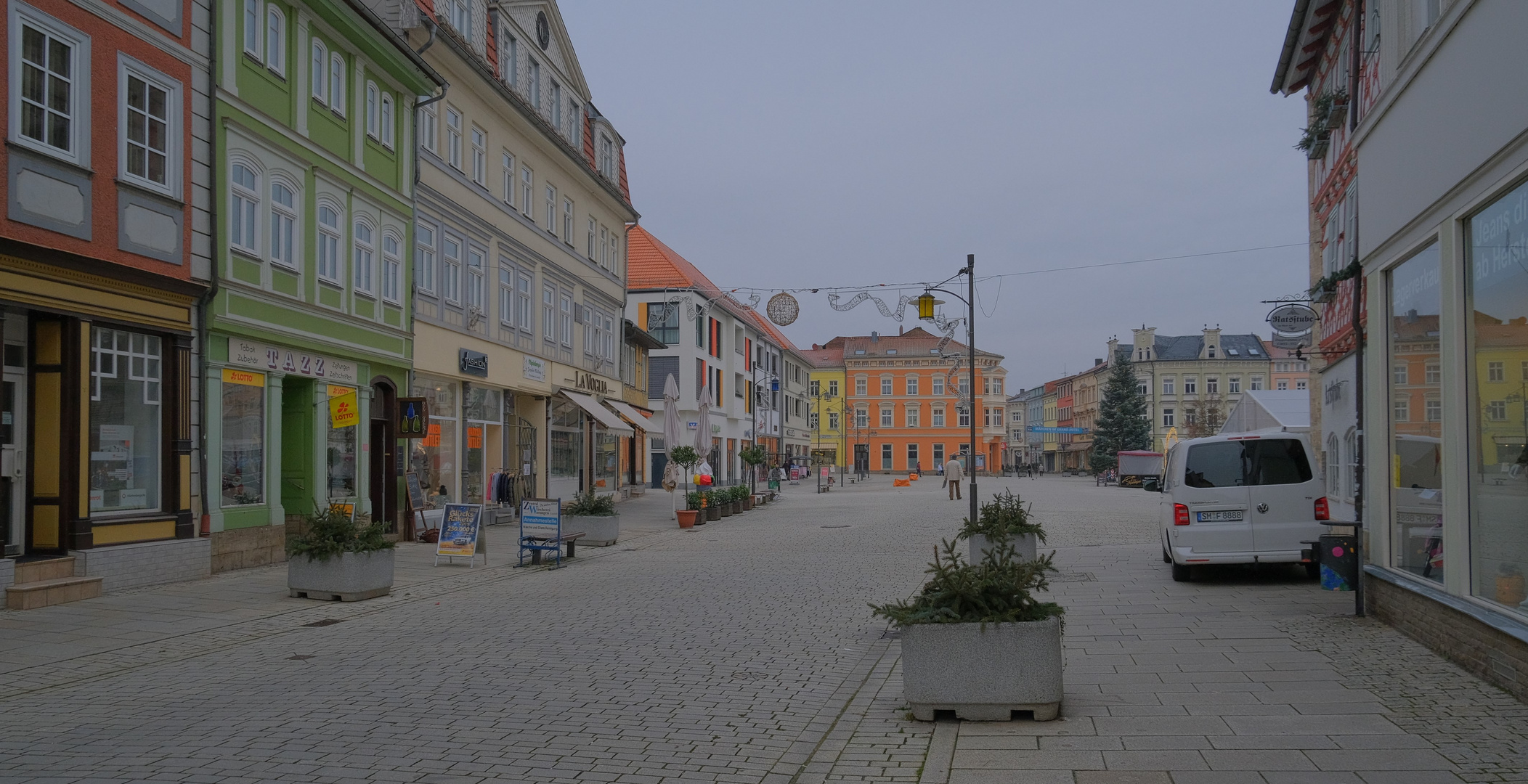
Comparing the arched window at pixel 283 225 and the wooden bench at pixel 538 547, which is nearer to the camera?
the arched window at pixel 283 225

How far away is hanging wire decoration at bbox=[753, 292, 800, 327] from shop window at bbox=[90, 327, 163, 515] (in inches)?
798

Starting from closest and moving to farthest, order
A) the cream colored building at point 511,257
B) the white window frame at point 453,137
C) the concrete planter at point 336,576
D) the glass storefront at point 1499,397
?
the glass storefront at point 1499,397
the concrete planter at point 336,576
the cream colored building at point 511,257
the white window frame at point 453,137

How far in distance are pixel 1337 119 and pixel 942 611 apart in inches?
585

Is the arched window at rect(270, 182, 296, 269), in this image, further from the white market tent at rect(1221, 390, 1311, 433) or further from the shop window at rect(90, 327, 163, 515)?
the white market tent at rect(1221, 390, 1311, 433)

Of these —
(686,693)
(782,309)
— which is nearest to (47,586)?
(686,693)

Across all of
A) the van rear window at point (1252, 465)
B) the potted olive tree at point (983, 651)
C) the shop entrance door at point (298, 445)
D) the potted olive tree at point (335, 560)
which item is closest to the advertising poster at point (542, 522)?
the shop entrance door at point (298, 445)

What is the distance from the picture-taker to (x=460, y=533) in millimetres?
16875

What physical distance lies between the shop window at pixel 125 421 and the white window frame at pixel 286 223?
3075 mm

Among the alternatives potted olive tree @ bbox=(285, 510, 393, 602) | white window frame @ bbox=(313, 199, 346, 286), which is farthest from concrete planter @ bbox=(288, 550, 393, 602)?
white window frame @ bbox=(313, 199, 346, 286)

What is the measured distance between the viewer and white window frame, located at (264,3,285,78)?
1661cm

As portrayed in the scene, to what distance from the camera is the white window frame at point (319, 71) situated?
1798 centimetres

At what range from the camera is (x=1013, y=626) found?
22.0 ft

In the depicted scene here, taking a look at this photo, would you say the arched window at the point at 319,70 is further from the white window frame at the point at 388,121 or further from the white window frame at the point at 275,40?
the white window frame at the point at 388,121

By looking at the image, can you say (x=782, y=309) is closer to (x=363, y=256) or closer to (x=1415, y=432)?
(x=363, y=256)
